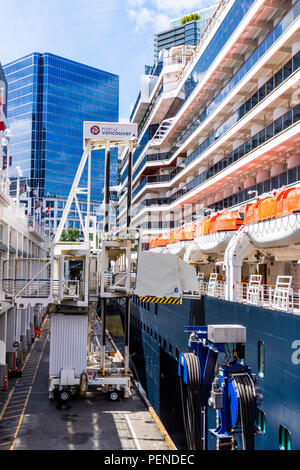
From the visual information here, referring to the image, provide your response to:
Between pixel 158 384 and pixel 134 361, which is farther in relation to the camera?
pixel 134 361

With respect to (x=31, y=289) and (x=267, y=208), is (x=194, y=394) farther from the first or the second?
(x=31, y=289)

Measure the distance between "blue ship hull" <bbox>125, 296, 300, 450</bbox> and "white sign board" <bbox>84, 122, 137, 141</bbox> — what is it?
29.6 ft

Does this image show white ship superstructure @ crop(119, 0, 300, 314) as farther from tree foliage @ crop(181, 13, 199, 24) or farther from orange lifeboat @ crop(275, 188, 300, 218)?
tree foliage @ crop(181, 13, 199, 24)

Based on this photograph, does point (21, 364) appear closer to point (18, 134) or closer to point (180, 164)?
point (180, 164)

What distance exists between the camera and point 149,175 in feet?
198

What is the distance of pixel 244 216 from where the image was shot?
806 inches

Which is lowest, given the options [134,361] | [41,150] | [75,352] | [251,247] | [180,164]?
[134,361]

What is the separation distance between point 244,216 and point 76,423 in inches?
426

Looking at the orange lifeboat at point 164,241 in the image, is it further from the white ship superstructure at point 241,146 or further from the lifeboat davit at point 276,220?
the lifeboat davit at point 276,220

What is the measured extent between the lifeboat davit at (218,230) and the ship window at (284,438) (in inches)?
403

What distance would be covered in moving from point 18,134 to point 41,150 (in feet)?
43.7

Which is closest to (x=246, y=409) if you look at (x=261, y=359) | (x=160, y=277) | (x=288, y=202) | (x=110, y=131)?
(x=261, y=359)

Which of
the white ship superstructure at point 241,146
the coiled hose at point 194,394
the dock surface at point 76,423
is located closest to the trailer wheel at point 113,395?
the dock surface at point 76,423
